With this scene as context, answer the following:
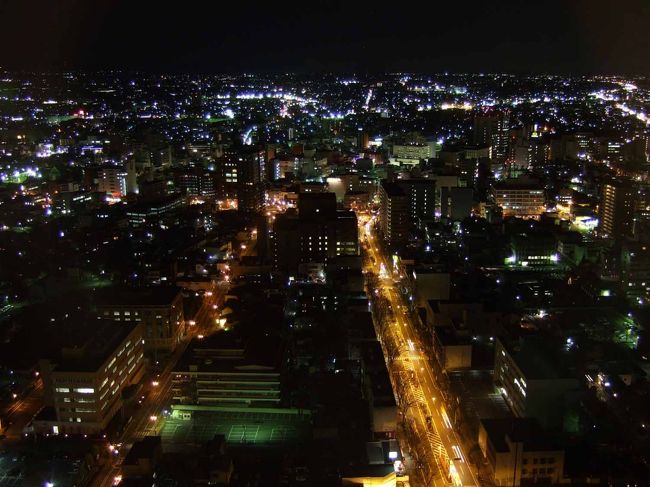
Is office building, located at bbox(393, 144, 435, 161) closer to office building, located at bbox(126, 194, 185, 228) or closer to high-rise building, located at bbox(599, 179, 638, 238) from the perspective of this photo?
high-rise building, located at bbox(599, 179, 638, 238)

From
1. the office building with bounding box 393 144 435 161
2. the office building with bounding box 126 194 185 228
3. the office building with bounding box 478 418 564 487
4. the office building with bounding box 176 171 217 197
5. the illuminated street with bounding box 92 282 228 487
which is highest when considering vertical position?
the office building with bounding box 393 144 435 161

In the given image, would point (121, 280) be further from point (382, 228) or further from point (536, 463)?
point (536, 463)

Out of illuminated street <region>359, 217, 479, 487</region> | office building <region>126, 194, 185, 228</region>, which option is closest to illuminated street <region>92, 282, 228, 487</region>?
illuminated street <region>359, 217, 479, 487</region>

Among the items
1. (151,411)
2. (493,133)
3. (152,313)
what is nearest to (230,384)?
(151,411)

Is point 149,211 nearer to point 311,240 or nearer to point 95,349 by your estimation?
point 311,240

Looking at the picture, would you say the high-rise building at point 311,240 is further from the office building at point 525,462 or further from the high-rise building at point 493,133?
the high-rise building at point 493,133

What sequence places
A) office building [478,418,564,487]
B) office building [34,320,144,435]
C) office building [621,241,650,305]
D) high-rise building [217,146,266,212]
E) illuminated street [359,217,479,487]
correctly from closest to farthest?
office building [478,418,564,487] < illuminated street [359,217,479,487] < office building [34,320,144,435] < office building [621,241,650,305] < high-rise building [217,146,266,212]

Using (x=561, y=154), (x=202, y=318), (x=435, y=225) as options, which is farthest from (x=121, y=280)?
(x=561, y=154)
